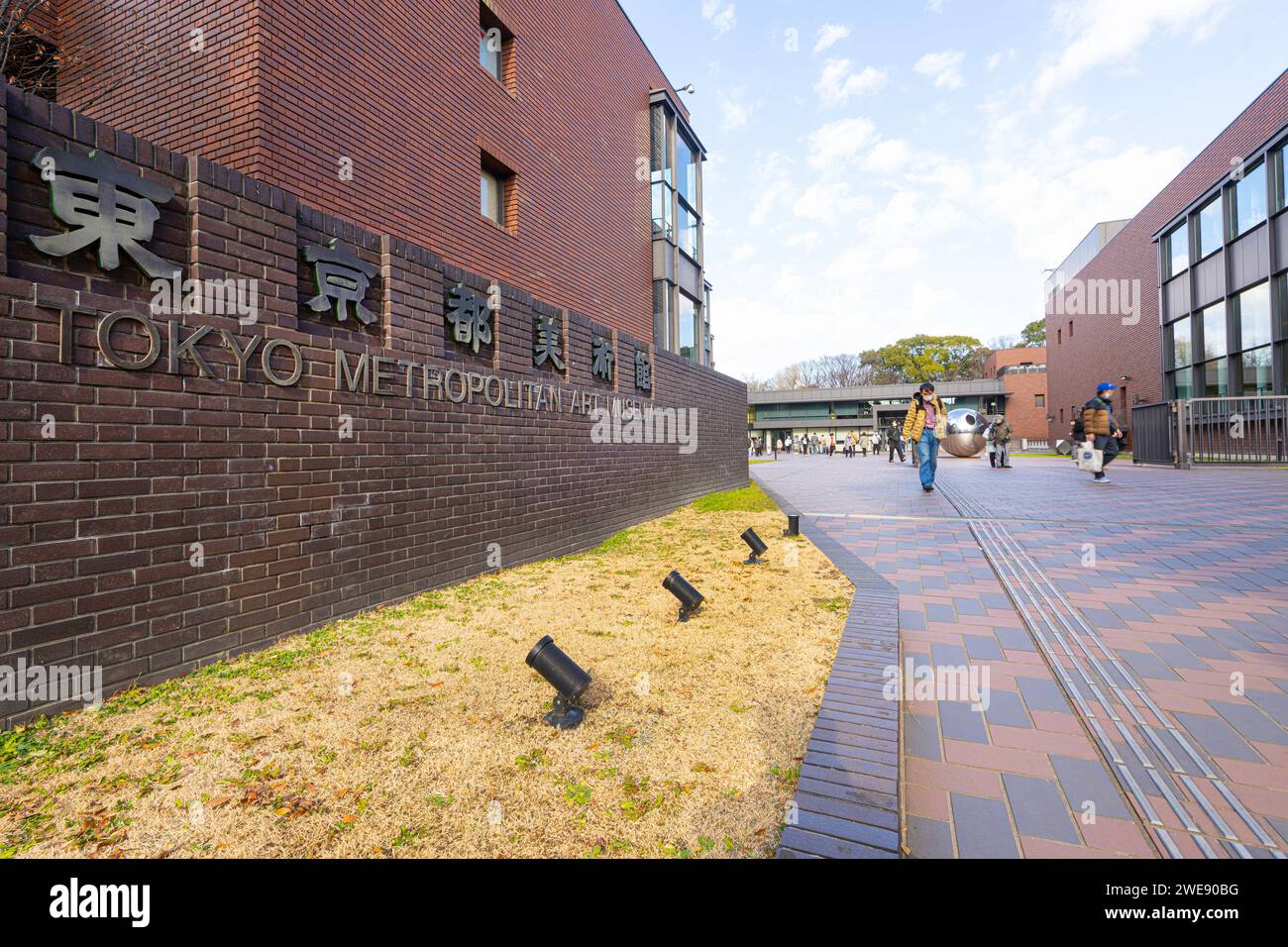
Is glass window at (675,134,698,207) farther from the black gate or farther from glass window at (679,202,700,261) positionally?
the black gate

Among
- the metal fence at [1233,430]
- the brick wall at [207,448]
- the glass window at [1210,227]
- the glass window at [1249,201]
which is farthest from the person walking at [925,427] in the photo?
the glass window at [1210,227]

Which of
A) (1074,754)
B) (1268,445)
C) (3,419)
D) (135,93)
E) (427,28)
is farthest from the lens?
(1268,445)

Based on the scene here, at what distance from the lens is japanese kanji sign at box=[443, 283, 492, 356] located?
5.51 meters

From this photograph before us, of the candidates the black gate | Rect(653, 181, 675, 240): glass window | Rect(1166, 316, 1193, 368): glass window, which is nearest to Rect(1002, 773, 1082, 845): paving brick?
Rect(653, 181, 675, 240): glass window

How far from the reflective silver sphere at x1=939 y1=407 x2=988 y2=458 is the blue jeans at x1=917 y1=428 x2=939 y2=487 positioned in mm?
19537

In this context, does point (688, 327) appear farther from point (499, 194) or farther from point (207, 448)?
point (207, 448)

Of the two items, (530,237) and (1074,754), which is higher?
(530,237)

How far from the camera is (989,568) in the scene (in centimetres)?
532

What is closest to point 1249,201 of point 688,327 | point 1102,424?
point 1102,424

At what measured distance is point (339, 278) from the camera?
4414 mm
